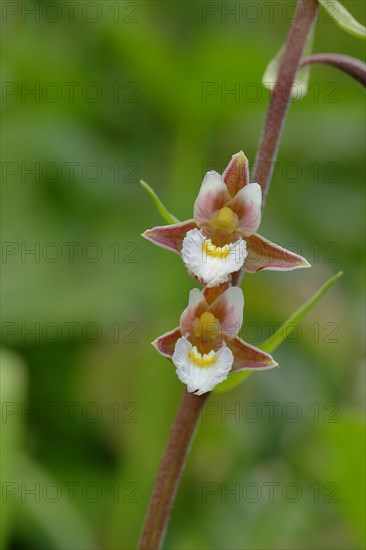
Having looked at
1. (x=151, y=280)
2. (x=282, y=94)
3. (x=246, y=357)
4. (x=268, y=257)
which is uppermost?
(x=282, y=94)

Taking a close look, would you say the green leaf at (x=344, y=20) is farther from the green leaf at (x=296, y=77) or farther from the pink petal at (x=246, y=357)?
the pink petal at (x=246, y=357)

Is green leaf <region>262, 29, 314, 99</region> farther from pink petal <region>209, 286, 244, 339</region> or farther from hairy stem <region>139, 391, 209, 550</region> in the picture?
hairy stem <region>139, 391, 209, 550</region>

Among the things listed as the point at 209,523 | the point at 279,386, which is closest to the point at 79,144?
the point at 279,386

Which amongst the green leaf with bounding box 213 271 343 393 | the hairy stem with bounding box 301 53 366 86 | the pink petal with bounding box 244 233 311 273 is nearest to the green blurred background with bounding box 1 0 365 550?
the green leaf with bounding box 213 271 343 393

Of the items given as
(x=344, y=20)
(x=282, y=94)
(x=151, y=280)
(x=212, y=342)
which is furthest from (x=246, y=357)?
(x=151, y=280)

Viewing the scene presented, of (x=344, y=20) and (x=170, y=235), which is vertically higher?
(x=344, y=20)

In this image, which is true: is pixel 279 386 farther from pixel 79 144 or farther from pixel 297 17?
pixel 297 17

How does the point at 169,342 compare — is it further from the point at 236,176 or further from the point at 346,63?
the point at 346,63
